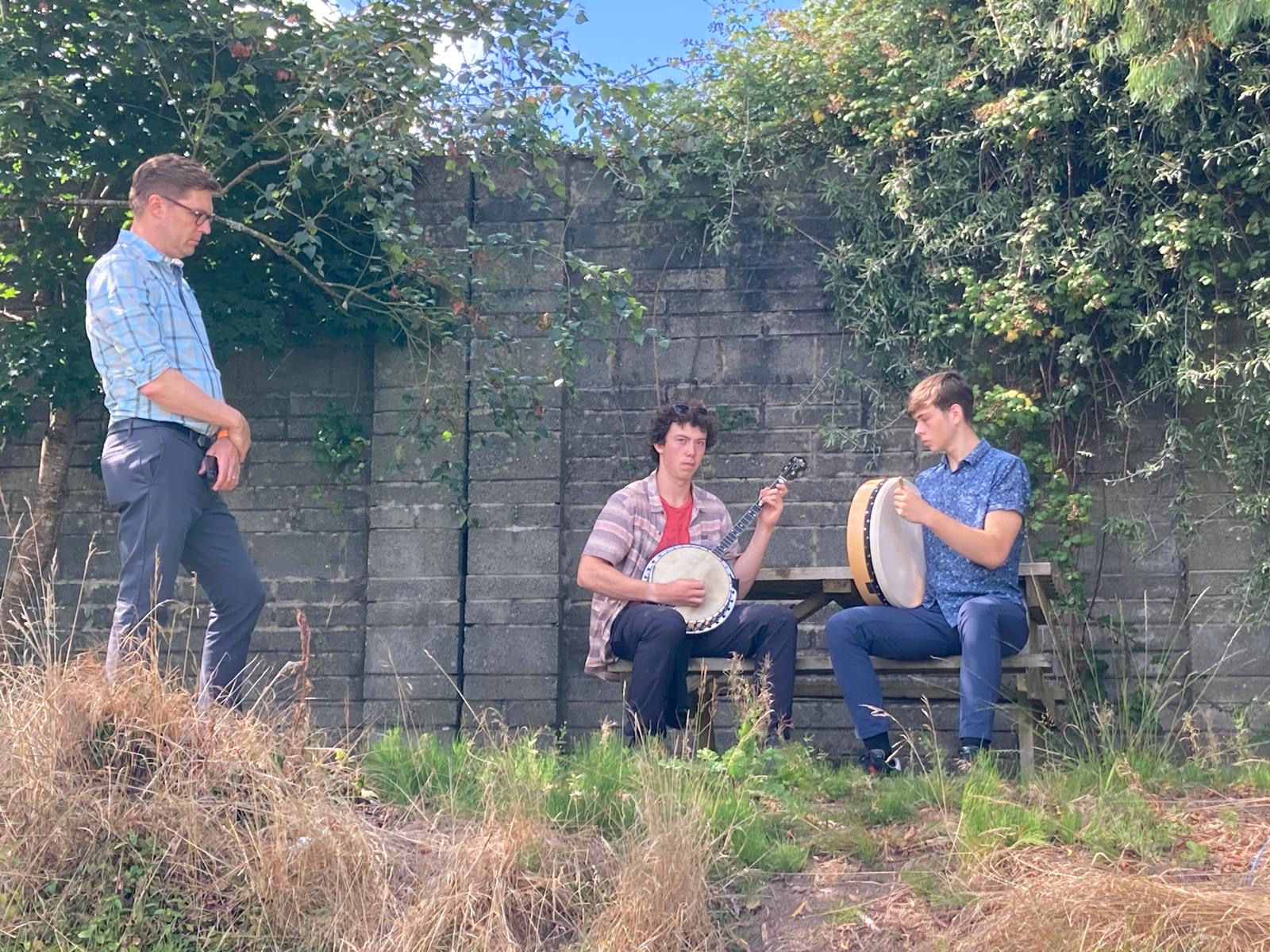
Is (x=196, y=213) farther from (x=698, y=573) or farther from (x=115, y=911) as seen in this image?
(x=115, y=911)

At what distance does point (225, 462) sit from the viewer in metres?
4.14

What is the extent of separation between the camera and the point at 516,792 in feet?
11.3

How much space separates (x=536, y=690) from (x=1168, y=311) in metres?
2.91

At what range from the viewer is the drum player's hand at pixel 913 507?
4539 millimetres

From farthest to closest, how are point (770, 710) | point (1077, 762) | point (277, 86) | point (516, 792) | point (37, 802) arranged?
point (277, 86)
point (770, 710)
point (1077, 762)
point (516, 792)
point (37, 802)

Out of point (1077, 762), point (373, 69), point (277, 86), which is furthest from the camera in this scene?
point (277, 86)

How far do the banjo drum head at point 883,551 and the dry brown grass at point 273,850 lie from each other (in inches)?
56.8

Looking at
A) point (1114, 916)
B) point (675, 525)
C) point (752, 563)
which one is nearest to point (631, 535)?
point (675, 525)

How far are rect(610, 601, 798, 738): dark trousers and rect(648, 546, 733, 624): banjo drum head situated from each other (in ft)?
0.22

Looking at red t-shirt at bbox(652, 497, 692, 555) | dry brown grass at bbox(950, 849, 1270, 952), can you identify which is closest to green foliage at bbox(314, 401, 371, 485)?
red t-shirt at bbox(652, 497, 692, 555)

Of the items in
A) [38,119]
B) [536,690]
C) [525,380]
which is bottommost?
[536,690]

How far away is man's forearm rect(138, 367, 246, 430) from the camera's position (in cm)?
405

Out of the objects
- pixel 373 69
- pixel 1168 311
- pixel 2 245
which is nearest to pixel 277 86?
pixel 373 69

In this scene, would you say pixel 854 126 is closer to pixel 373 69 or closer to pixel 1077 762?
pixel 373 69
